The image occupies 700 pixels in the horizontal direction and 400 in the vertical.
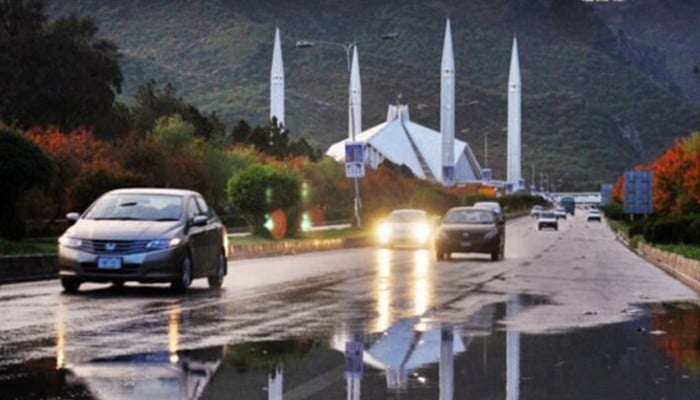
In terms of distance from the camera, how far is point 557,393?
382 inches

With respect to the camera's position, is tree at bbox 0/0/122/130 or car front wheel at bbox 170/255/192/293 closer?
car front wheel at bbox 170/255/192/293

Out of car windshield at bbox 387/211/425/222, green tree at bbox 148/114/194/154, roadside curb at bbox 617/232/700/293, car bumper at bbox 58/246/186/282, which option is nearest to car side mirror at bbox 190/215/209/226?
car bumper at bbox 58/246/186/282

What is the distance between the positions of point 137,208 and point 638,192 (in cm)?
5287

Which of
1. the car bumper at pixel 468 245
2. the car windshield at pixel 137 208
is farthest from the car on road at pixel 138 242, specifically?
the car bumper at pixel 468 245

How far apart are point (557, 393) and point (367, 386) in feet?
4.66

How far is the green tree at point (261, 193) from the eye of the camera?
163 ft

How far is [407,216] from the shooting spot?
5078 cm

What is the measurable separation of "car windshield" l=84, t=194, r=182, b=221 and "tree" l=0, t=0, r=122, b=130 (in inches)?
→ 2587

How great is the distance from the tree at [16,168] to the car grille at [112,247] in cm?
1195

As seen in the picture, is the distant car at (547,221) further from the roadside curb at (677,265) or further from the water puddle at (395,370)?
the water puddle at (395,370)

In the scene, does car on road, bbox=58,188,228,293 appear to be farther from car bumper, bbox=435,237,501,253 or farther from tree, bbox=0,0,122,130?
tree, bbox=0,0,122,130

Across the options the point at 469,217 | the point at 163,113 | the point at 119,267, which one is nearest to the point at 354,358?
the point at 119,267

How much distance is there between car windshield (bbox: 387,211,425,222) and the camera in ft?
166

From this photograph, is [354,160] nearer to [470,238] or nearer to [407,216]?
[407,216]
